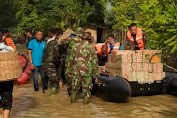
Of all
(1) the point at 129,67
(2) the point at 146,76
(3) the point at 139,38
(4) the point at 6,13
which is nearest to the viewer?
(1) the point at 129,67

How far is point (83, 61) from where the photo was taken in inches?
295

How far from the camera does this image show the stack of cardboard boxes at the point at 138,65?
8.27 metres

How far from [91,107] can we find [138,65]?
1.90 metres

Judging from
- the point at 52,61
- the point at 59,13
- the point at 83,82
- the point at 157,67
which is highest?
the point at 59,13

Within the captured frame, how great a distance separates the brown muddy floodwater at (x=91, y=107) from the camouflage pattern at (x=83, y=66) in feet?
1.76

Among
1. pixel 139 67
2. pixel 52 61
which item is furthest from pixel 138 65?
pixel 52 61

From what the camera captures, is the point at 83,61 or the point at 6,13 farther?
the point at 6,13

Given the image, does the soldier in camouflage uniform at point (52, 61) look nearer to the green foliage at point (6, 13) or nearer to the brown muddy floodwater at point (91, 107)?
the brown muddy floodwater at point (91, 107)

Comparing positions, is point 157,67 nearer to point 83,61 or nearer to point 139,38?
point 139,38

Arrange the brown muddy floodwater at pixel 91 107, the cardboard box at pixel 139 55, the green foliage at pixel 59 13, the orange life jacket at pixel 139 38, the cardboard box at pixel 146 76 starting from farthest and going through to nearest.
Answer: the green foliage at pixel 59 13, the orange life jacket at pixel 139 38, the cardboard box at pixel 146 76, the cardboard box at pixel 139 55, the brown muddy floodwater at pixel 91 107

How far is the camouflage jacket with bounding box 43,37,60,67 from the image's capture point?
9.09 meters

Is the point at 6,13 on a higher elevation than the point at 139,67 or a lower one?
higher

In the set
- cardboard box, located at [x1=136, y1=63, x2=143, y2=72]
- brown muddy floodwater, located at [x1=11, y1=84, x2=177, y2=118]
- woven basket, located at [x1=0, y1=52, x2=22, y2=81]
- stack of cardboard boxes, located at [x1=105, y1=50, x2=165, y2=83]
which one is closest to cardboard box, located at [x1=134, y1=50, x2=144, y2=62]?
stack of cardboard boxes, located at [x1=105, y1=50, x2=165, y2=83]

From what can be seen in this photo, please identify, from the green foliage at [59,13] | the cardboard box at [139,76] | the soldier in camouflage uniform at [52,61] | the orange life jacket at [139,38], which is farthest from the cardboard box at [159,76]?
the green foliage at [59,13]
